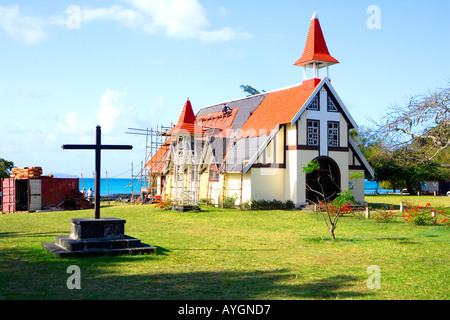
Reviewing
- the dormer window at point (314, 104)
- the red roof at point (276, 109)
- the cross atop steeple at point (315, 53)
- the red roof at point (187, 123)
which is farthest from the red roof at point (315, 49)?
the red roof at point (187, 123)

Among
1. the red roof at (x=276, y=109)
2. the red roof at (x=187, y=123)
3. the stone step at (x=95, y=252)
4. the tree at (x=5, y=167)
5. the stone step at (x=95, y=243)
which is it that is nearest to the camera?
the stone step at (x=95, y=252)

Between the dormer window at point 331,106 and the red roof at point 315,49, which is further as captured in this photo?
the red roof at point 315,49

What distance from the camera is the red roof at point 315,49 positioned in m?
28.4

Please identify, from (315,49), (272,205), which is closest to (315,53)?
(315,49)

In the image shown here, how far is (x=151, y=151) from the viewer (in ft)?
123

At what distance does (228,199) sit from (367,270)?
18840mm

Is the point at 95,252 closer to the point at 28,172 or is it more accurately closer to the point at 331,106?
the point at 331,106

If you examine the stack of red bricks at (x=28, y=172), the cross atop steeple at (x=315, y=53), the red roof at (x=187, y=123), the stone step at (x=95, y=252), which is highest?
the cross atop steeple at (x=315, y=53)

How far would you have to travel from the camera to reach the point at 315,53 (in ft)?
93.6

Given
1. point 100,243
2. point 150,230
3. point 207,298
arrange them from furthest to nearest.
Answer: point 150,230 → point 100,243 → point 207,298

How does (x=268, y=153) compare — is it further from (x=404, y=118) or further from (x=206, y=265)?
(x=206, y=265)

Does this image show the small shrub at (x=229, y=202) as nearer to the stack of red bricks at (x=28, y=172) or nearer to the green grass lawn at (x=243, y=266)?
the green grass lawn at (x=243, y=266)

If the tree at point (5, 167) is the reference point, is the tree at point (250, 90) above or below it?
above

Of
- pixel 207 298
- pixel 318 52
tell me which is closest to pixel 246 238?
pixel 207 298
